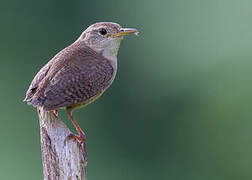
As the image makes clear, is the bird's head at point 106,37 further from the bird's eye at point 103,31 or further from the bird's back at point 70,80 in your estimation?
the bird's back at point 70,80

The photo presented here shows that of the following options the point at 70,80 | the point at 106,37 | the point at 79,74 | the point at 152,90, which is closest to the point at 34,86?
the point at 70,80

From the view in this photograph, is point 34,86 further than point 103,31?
No

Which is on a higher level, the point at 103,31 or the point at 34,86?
the point at 103,31

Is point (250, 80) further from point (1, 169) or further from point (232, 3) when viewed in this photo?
point (1, 169)

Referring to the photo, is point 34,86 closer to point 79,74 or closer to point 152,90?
point 79,74

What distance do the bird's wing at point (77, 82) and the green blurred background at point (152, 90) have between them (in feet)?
12.5

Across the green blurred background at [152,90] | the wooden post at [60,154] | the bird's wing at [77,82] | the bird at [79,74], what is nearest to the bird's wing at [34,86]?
the bird at [79,74]

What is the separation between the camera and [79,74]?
22.0 feet

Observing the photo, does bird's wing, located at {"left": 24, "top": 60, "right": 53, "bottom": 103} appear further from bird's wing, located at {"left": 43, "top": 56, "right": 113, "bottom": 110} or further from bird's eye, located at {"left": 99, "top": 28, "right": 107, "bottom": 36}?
bird's eye, located at {"left": 99, "top": 28, "right": 107, "bottom": 36}

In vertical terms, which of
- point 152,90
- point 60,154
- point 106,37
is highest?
point 106,37

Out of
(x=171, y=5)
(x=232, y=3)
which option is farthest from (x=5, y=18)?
(x=232, y=3)

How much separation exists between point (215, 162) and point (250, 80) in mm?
2365

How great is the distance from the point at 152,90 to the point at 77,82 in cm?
756

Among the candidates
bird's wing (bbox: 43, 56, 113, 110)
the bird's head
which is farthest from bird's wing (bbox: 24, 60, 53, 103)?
the bird's head
